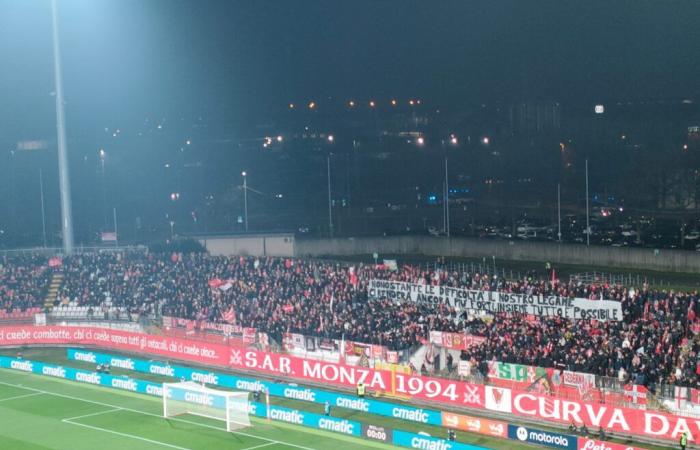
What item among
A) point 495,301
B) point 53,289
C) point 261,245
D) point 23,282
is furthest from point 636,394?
point 23,282

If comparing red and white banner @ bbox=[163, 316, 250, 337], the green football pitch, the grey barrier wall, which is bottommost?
the green football pitch

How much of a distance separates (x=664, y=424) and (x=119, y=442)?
18.1 metres

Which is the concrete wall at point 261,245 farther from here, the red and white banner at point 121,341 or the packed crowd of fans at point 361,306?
the red and white banner at point 121,341

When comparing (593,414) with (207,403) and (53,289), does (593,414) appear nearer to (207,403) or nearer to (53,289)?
(207,403)

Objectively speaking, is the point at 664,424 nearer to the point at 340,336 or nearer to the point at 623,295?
the point at 623,295

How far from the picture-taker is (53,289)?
53.0 metres

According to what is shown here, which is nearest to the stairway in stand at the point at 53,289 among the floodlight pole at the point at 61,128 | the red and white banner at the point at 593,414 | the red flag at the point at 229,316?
the floodlight pole at the point at 61,128

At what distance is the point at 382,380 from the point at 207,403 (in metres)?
7.03

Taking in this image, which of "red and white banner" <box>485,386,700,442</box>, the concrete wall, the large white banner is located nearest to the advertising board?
"red and white banner" <box>485,386,700,442</box>

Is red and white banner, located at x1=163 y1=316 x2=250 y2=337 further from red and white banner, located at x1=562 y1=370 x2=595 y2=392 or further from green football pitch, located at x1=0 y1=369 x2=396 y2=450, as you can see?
red and white banner, located at x1=562 y1=370 x2=595 y2=392

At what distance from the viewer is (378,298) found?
136 feet

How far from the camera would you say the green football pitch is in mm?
28733

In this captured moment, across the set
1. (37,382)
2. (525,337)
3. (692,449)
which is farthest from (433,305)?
(37,382)

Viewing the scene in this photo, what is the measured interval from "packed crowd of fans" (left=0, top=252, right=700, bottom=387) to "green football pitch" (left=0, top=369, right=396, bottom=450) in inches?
271
